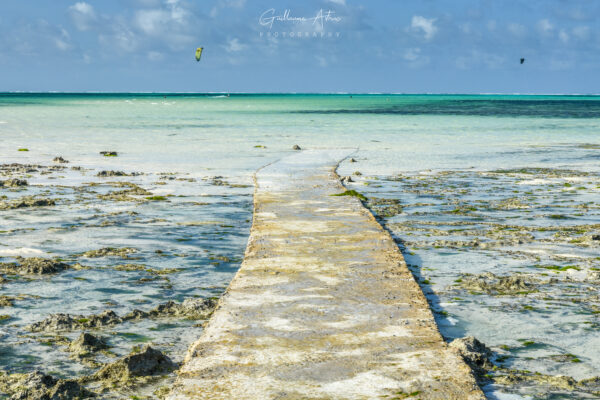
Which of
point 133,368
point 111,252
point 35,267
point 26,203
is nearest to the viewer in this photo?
point 133,368

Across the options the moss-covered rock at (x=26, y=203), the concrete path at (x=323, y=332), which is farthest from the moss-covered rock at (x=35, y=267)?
the moss-covered rock at (x=26, y=203)

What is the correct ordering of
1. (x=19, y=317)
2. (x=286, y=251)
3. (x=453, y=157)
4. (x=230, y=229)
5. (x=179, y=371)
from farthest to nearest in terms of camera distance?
1. (x=453, y=157)
2. (x=230, y=229)
3. (x=286, y=251)
4. (x=19, y=317)
5. (x=179, y=371)

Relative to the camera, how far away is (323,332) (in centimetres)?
503

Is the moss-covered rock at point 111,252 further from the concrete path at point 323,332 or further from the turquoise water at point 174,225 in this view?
the concrete path at point 323,332

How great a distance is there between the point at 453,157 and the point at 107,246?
53.0ft

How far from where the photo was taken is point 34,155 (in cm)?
2178

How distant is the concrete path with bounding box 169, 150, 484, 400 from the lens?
414 centimetres

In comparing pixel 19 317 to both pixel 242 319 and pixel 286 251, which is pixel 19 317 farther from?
pixel 286 251

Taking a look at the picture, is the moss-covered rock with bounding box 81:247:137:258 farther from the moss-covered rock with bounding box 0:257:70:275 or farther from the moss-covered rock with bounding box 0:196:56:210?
the moss-covered rock with bounding box 0:196:56:210

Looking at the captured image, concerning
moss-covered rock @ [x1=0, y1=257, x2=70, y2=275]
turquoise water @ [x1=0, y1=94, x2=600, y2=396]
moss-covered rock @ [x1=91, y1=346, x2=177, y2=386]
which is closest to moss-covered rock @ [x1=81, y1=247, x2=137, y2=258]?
turquoise water @ [x1=0, y1=94, x2=600, y2=396]

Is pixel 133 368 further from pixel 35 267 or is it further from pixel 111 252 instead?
pixel 111 252

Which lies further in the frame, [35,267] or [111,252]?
[111,252]

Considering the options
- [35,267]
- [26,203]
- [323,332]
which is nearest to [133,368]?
[323,332]

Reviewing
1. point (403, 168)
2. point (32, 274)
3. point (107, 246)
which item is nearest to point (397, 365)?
point (32, 274)
